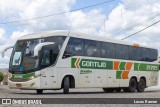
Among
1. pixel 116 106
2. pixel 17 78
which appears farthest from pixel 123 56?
pixel 116 106

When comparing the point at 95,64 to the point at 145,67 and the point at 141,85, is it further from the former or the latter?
the point at 145,67

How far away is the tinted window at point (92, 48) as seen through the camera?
23048 mm

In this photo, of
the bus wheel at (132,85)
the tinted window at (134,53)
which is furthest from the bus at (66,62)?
the bus wheel at (132,85)

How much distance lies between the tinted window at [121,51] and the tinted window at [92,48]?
2425 millimetres

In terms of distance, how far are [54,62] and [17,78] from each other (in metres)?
2.11

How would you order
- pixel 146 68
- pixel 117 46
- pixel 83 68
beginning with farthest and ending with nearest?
pixel 146 68 < pixel 117 46 < pixel 83 68

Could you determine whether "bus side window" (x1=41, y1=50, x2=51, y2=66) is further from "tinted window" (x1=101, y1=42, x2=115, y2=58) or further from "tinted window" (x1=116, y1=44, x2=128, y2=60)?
"tinted window" (x1=116, y1=44, x2=128, y2=60)

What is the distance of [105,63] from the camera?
24656 millimetres

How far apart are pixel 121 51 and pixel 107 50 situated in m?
1.94

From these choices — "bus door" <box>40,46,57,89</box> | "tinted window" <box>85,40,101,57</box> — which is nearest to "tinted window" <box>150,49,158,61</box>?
"tinted window" <box>85,40,101,57</box>

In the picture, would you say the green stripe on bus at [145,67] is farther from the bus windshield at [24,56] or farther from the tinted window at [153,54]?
the bus windshield at [24,56]

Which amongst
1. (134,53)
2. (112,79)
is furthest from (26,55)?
(134,53)

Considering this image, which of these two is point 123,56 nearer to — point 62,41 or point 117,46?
point 117,46

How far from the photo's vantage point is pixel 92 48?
23484 mm
